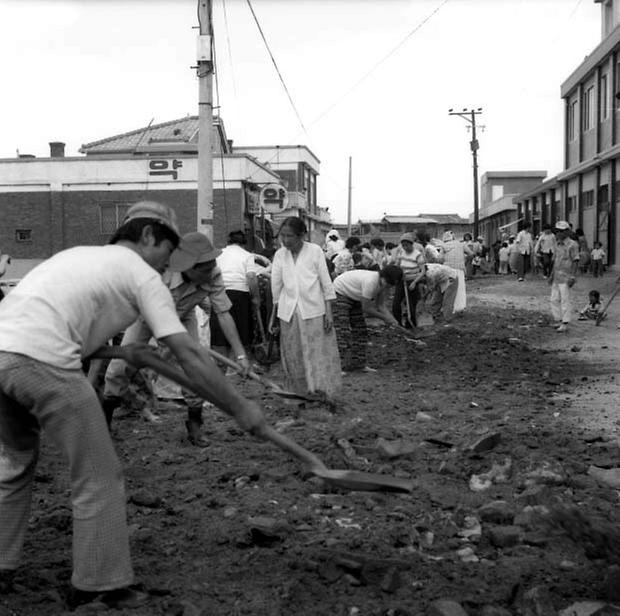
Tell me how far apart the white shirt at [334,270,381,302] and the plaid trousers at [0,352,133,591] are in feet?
22.1

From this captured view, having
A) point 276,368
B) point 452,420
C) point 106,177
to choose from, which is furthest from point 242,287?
point 106,177

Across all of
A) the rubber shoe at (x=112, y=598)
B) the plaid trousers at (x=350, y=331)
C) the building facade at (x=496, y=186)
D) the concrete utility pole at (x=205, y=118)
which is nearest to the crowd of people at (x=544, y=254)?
the concrete utility pole at (x=205, y=118)

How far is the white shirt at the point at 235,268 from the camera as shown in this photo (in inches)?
405

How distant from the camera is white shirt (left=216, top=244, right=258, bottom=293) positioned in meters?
10.3

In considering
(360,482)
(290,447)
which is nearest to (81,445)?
(290,447)

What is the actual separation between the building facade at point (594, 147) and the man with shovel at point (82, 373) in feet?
85.5

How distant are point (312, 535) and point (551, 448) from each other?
2.60m

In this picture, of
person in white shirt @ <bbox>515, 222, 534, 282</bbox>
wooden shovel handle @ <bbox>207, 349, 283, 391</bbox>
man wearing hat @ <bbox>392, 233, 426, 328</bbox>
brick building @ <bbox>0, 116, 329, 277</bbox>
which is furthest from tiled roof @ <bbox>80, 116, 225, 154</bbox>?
wooden shovel handle @ <bbox>207, 349, 283, 391</bbox>

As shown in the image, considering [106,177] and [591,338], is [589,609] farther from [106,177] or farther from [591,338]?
[106,177]

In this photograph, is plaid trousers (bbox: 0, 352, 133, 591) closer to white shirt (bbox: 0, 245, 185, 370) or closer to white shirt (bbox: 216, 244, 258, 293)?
white shirt (bbox: 0, 245, 185, 370)

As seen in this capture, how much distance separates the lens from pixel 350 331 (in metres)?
10.7

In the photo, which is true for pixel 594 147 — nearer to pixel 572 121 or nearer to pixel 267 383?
pixel 572 121

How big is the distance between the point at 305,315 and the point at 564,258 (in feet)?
25.1

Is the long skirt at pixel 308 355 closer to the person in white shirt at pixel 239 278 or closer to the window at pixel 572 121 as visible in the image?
the person in white shirt at pixel 239 278
